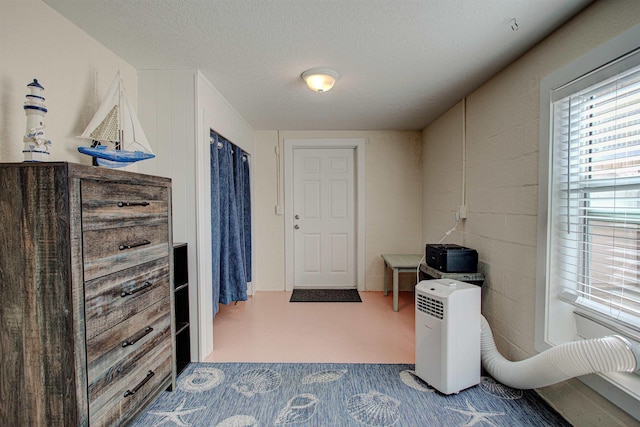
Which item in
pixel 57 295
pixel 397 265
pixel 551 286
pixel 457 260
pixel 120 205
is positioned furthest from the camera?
pixel 397 265

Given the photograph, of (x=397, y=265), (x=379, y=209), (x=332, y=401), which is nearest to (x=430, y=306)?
(x=332, y=401)

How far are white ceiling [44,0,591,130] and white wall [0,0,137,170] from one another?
0.29 feet

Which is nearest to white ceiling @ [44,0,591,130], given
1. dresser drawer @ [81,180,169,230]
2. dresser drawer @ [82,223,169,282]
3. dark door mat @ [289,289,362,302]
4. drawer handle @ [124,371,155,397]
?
dresser drawer @ [81,180,169,230]

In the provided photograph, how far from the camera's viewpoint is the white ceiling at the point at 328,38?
1.53m

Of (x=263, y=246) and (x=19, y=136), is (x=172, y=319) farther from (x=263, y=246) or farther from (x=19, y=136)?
(x=263, y=246)

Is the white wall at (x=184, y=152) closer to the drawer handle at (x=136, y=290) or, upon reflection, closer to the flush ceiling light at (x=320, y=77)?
the drawer handle at (x=136, y=290)

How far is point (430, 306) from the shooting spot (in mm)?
1918

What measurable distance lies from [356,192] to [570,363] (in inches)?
119

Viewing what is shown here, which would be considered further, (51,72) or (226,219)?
(226,219)

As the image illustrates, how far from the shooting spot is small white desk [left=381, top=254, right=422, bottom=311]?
3377 mm

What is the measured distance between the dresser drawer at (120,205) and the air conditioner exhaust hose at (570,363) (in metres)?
2.18

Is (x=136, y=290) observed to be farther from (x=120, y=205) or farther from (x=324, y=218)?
(x=324, y=218)

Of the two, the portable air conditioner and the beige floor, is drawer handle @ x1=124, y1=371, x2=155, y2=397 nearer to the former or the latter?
the beige floor

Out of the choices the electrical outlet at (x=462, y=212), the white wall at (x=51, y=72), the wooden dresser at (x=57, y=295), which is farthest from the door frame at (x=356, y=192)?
the wooden dresser at (x=57, y=295)
